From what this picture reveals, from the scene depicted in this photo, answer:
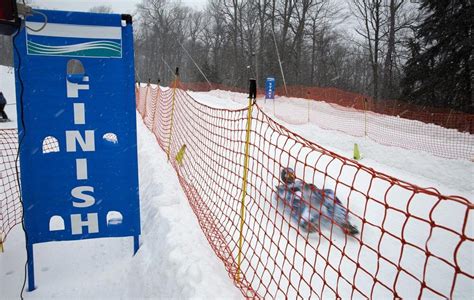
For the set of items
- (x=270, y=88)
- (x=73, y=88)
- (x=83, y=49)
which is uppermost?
(x=270, y=88)

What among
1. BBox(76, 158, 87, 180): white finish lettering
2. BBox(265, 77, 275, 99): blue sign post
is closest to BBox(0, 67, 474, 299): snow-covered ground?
BBox(76, 158, 87, 180): white finish lettering

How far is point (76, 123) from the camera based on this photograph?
2.82m

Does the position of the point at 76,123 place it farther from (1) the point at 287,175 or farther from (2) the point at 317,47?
(2) the point at 317,47

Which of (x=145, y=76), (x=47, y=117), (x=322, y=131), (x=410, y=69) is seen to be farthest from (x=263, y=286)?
(x=145, y=76)

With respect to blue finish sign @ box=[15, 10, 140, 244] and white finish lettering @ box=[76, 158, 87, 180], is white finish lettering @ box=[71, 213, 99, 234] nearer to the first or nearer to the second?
blue finish sign @ box=[15, 10, 140, 244]

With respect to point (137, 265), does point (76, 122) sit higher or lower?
higher

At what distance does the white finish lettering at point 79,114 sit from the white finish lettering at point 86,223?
833 mm

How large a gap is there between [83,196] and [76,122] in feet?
2.16

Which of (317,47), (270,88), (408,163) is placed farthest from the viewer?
(317,47)

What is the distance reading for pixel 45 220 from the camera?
282cm

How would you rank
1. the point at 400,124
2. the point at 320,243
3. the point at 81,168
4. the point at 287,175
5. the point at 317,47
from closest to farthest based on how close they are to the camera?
the point at 81,168 → the point at 287,175 → the point at 320,243 → the point at 400,124 → the point at 317,47

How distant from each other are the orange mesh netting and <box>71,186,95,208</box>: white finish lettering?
1036 centimetres

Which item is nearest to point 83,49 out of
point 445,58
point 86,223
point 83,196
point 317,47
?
point 83,196

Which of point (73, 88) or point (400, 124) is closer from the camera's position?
point (73, 88)
